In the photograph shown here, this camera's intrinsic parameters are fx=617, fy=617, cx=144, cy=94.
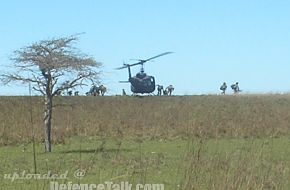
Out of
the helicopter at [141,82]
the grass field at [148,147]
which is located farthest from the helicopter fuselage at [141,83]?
the grass field at [148,147]

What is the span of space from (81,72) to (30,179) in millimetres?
13214

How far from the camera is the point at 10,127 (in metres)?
29.1

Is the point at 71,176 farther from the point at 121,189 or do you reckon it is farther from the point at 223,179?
the point at 223,179

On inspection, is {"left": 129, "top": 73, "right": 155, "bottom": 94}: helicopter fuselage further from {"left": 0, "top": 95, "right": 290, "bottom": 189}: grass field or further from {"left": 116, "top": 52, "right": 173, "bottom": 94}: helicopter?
{"left": 0, "top": 95, "right": 290, "bottom": 189}: grass field

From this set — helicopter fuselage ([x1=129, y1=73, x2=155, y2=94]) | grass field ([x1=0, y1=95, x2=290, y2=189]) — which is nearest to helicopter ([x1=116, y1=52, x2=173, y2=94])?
helicopter fuselage ([x1=129, y1=73, x2=155, y2=94])

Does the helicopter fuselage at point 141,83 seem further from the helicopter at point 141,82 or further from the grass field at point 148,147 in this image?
the grass field at point 148,147

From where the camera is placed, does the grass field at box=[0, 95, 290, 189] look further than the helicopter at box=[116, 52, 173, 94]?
No

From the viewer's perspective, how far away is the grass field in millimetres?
6793

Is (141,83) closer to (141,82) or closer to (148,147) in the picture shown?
(141,82)

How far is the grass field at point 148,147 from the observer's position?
6793 mm

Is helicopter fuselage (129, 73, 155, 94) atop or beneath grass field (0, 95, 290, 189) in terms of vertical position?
atop

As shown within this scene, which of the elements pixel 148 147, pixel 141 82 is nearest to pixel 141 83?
pixel 141 82

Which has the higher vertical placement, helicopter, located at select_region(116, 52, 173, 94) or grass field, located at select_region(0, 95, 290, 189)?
helicopter, located at select_region(116, 52, 173, 94)

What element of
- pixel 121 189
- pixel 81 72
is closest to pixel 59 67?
pixel 81 72
